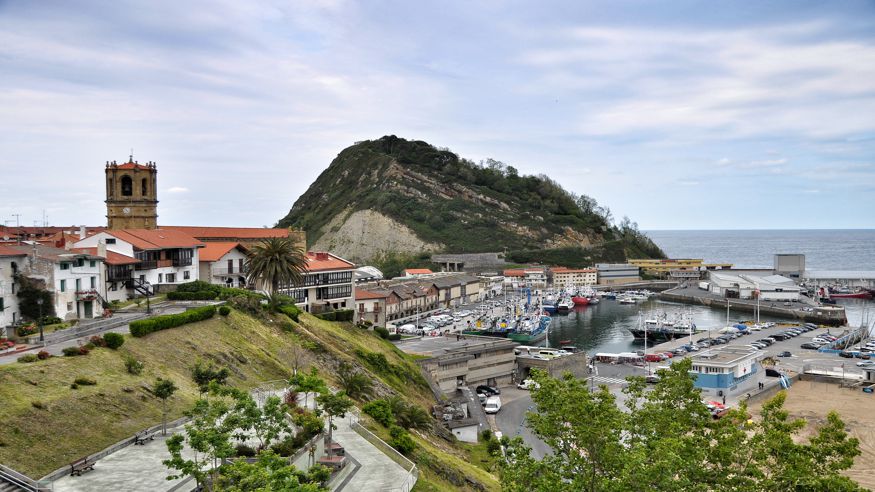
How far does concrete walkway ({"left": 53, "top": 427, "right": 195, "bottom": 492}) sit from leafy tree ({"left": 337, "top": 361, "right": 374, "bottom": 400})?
1343cm

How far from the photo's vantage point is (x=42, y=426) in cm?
2011

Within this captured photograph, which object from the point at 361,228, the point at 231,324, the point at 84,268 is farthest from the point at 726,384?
the point at 361,228

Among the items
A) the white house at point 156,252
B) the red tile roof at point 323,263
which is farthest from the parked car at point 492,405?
the white house at point 156,252

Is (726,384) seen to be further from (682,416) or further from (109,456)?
(109,456)

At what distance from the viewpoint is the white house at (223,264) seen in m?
53.8

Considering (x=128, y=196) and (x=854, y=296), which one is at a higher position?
(x=128, y=196)

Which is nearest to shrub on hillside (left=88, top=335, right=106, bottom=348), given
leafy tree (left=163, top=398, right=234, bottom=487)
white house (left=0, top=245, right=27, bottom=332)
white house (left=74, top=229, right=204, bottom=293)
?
white house (left=0, top=245, right=27, bottom=332)

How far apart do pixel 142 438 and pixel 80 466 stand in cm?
268

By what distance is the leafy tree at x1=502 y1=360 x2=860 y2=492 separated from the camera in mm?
15805

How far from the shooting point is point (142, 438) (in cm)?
2125

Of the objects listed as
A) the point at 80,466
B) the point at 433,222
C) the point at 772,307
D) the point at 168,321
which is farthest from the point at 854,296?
the point at 80,466

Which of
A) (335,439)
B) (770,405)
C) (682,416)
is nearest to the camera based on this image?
(770,405)

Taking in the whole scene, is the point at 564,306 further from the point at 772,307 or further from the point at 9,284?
the point at 9,284

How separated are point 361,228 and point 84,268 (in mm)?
135107
